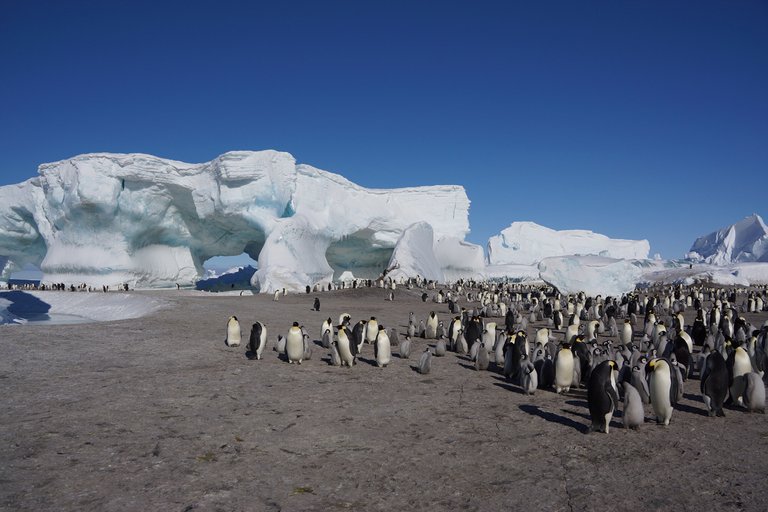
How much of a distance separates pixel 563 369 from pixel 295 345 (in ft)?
14.5

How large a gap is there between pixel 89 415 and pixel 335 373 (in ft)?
12.2

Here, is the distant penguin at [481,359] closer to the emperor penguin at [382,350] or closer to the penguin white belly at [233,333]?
the emperor penguin at [382,350]

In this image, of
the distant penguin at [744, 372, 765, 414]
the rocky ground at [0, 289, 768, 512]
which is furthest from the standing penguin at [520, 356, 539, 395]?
the distant penguin at [744, 372, 765, 414]

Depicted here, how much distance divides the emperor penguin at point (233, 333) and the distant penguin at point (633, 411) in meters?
7.41

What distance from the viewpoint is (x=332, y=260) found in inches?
1567

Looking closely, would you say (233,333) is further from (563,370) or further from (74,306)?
(74,306)

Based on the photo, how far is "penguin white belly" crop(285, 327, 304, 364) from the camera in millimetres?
9297

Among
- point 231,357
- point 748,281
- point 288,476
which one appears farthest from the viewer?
point 748,281

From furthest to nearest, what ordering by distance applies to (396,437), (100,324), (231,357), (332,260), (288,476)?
(332,260), (100,324), (231,357), (396,437), (288,476)

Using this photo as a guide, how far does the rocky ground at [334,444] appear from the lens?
4.05 metres

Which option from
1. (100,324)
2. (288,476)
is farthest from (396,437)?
(100,324)

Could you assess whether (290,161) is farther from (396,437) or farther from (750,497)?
(750,497)

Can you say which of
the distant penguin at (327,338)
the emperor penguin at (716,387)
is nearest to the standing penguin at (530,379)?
the emperor penguin at (716,387)

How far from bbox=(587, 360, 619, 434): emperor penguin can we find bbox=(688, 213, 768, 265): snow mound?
6579cm
